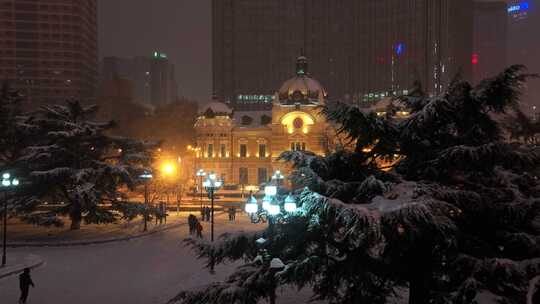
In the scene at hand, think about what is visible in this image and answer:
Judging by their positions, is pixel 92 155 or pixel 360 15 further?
pixel 360 15

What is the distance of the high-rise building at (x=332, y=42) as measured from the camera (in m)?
96.1

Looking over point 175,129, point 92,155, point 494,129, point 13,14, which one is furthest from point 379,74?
point 494,129

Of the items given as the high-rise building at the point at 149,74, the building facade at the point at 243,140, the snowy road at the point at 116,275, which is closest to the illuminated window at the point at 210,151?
the building facade at the point at 243,140

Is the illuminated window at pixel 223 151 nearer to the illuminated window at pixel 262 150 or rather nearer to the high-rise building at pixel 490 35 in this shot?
the illuminated window at pixel 262 150

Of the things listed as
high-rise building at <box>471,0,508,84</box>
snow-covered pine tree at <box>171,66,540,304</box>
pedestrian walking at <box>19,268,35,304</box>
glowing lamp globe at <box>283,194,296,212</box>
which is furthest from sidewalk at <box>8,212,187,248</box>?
high-rise building at <box>471,0,508,84</box>

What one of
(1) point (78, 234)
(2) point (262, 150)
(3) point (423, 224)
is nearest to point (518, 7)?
(2) point (262, 150)

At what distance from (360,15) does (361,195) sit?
339ft

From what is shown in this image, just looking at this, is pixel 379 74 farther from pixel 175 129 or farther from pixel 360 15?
pixel 175 129

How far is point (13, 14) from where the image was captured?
299 feet

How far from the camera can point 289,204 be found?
1034 cm

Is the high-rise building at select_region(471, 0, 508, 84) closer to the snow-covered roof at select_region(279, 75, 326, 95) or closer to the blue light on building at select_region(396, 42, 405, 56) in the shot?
the blue light on building at select_region(396, 42, 405, 56)

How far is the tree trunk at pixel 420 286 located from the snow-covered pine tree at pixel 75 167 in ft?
66.7

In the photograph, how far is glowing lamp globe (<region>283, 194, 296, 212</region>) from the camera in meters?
10.1

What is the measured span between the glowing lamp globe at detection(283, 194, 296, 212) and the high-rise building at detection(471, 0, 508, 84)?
166207 mm
